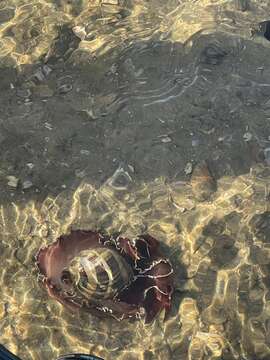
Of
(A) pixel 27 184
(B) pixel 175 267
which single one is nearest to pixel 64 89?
(A) pixel 27 184

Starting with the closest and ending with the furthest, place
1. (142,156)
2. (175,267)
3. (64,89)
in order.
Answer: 1. (175,267)
2. (142,156)
3. (64,89)

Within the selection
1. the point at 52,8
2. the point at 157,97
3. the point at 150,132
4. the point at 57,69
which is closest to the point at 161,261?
the point at 150,132

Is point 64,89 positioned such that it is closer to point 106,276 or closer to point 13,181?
point 13,181

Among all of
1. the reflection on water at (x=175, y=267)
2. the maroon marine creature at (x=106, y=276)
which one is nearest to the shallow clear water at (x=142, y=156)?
the reflection on water at (x=175, y=267)

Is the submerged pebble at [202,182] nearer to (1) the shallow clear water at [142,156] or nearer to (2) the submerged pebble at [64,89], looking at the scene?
(1) the shallow clear water at [142,156]

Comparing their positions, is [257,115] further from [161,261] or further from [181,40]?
[161,261]
